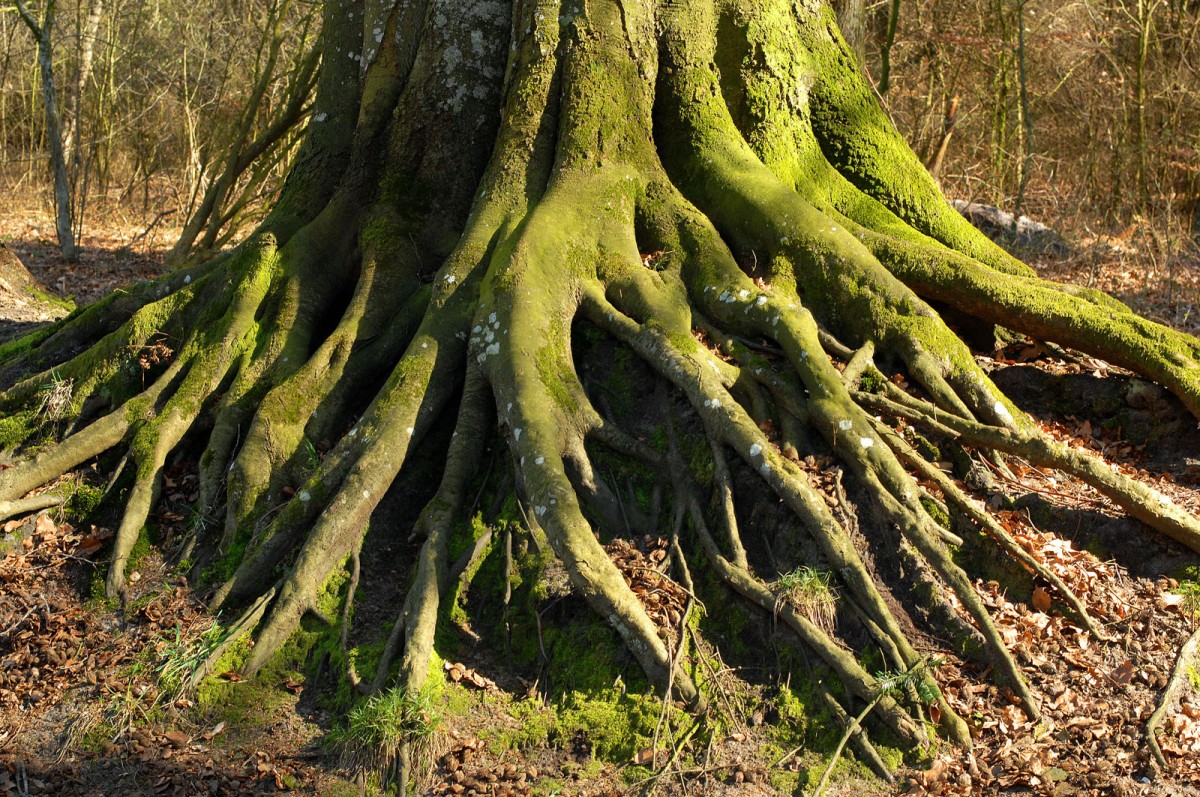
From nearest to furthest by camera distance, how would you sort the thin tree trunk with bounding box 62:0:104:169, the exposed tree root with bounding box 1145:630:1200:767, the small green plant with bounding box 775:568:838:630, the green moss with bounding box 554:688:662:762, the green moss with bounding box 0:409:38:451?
the exposed tree root with bounding box 1145:630:1200:767, the green moss with bounding box 554:688:662:762, the small green plant with bounding box 775:568:838:630, the green moss with bounding box 0:409:38:451, the thin tree trunk with bounding box 62:0:104:169

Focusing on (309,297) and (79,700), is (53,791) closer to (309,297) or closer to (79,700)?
(79,700)

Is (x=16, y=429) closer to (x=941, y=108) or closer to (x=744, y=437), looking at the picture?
(x=744, y=437)

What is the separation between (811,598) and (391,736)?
2.14m

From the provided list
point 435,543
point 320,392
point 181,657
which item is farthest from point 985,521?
point 181,657

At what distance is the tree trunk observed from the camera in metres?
4.91

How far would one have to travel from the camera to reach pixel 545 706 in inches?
181

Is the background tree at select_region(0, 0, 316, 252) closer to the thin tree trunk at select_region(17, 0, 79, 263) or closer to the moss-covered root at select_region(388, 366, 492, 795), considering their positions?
the thin tree trunk at select_region(17, 0, 79, 263)

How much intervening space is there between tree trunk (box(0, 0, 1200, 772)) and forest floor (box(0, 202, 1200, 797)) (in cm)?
18

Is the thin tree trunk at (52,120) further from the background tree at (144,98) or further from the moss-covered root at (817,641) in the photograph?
the moss-covered root at (817,641)

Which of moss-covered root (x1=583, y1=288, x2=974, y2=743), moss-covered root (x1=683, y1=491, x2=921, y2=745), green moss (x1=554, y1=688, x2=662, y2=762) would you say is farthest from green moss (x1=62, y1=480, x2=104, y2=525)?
moss-covered root (x1=683, y1=491, x2=921, y2=745)

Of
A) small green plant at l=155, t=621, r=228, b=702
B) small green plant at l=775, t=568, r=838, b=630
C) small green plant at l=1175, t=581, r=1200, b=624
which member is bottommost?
small green plant at l=155, t=621, r=228, b=702

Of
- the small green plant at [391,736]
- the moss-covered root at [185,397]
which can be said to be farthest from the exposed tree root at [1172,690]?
the moss-covered root at [185,397]

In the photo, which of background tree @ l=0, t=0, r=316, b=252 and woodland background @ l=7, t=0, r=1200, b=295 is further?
background tree @ l=0, t=0, r=316, b=252

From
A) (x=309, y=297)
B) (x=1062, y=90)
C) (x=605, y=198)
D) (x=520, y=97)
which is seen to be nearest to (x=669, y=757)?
(x=605, y=198)
